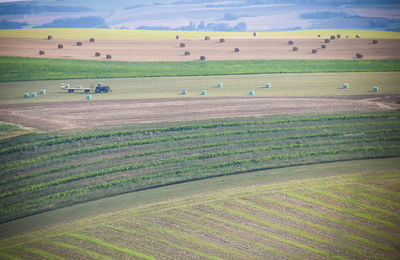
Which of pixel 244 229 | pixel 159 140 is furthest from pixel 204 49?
pixel 244 229

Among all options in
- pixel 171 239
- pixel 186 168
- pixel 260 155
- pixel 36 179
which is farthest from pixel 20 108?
pixel 171 239

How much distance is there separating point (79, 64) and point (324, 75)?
1505 inches

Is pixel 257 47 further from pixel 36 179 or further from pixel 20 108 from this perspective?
pixel 36 179

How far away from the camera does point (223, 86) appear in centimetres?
5688

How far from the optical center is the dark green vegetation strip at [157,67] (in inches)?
2591

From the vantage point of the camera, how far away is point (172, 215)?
24078mm

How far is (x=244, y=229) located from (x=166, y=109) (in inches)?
927

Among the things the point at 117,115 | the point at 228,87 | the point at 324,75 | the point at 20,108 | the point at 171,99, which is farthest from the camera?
the point at 324,75

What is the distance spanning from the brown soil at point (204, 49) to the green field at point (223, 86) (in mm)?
16725

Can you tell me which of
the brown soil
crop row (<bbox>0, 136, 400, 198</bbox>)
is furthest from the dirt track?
the brown soil

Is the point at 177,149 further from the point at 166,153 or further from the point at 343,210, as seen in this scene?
the point at 343,210

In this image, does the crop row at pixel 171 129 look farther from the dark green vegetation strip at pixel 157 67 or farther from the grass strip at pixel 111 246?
the dark green vegetation strip at pixel 157 67

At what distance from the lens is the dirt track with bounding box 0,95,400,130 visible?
132 ft

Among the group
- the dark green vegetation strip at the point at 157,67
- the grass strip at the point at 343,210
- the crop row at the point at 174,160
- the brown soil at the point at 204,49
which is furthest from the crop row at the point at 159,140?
the brown soil at the point at 204,49
